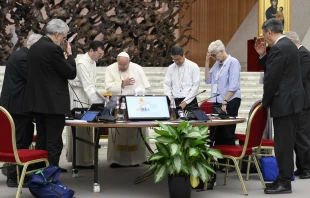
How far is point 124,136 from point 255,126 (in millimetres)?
2246

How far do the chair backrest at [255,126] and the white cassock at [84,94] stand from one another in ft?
6.81

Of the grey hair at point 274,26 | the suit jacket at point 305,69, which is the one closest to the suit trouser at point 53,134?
the grey hair at point 274,26

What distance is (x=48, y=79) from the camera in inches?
264

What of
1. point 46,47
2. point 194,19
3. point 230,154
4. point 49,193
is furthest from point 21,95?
point 194,19

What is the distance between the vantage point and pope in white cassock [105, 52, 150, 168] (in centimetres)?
856

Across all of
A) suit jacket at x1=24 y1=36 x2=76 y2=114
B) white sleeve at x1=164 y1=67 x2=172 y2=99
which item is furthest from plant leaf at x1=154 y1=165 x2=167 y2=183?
white sleeve at x1=164 y1=67 x2=172 y2=99

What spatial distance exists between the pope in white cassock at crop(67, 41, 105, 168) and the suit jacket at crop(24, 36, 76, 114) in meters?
1.41

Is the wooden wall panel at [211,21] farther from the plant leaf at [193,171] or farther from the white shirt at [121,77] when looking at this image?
the plant leaf at [193,171]

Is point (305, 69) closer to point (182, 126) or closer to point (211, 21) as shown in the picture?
point (182, 126)

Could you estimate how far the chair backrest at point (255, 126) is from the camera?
6.77 meters

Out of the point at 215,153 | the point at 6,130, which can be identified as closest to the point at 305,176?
the point at 215,153

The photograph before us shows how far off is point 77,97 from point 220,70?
5.72ft

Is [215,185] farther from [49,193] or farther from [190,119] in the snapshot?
[49,193]

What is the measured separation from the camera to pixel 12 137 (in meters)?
6.28
